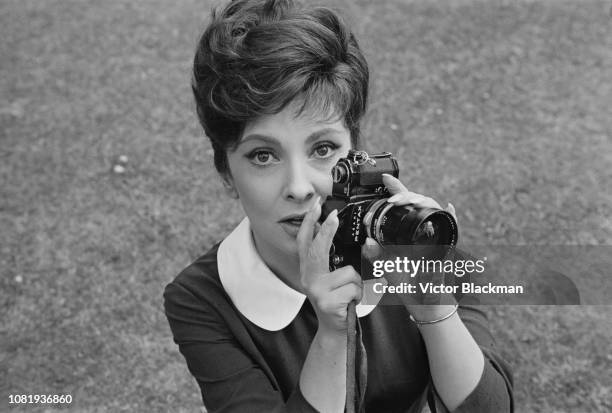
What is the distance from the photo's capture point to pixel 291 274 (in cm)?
171

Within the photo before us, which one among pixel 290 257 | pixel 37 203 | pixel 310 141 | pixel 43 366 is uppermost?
pixel 37 203

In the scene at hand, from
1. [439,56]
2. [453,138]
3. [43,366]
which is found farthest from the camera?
[439,56]

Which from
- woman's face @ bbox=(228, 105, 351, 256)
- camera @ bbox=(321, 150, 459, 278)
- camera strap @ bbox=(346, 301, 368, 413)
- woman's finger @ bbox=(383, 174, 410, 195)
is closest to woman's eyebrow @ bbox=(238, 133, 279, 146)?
woman's face @ bbox=(228, 105, 351, 256)

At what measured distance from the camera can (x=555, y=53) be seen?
4.99 m

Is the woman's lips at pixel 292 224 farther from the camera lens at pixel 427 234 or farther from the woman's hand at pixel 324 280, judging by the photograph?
the camera lens at pixel 427 234

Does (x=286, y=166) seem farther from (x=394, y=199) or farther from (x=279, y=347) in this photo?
(x=279, y=347)

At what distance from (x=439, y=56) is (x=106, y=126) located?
2.31m

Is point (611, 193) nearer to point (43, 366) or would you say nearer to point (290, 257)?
point (290, 257)

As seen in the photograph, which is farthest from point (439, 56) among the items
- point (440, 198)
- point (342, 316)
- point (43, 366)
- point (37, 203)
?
point (342, 316)

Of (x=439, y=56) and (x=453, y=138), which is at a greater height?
(x=439, y=56)

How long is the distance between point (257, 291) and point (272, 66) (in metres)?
0.53

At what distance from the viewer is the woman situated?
145 cm

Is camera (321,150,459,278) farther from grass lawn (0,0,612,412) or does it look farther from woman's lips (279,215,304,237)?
grass lawn (0,0,612,412)

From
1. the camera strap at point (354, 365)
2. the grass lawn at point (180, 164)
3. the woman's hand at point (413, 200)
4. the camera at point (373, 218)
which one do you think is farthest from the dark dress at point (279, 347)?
the grass lawn at point (180, 164)
